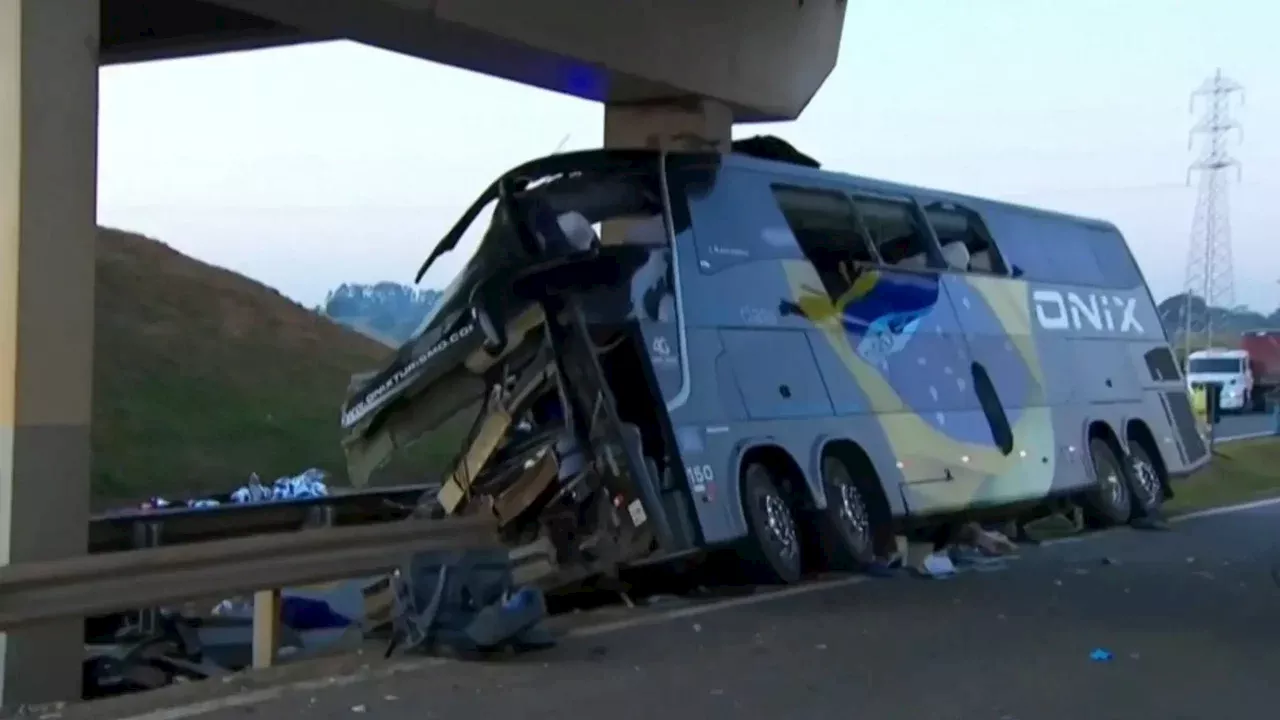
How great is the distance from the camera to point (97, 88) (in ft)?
29.3

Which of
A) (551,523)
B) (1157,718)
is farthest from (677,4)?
(1157,718)

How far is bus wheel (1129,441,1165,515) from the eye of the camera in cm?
1878

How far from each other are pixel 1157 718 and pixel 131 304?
2992 cm

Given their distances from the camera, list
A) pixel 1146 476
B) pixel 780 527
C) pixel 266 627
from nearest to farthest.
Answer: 1. pixel 266 627
2. pixel 780 527
3. pixel 1146 476

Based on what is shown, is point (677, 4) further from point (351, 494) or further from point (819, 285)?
point (351, 494)

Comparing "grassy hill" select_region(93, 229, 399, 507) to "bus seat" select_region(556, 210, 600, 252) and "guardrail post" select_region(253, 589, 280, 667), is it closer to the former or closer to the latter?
"bus seat" select_region(556, 210, 600, 252)

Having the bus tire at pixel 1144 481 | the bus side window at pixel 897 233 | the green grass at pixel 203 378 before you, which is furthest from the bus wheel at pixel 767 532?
the green grass at pixel 203 378

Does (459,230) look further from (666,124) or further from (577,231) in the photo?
(666,124)

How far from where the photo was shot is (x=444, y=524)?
11039mm

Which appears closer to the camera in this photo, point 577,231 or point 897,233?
point 577,231

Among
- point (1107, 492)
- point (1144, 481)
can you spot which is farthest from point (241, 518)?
point (1144, 481)

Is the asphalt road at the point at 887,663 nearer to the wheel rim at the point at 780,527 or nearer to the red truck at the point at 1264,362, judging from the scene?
the wheel rim at the point at 780,527

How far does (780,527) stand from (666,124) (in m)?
5.26

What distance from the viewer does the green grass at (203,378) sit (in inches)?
998
